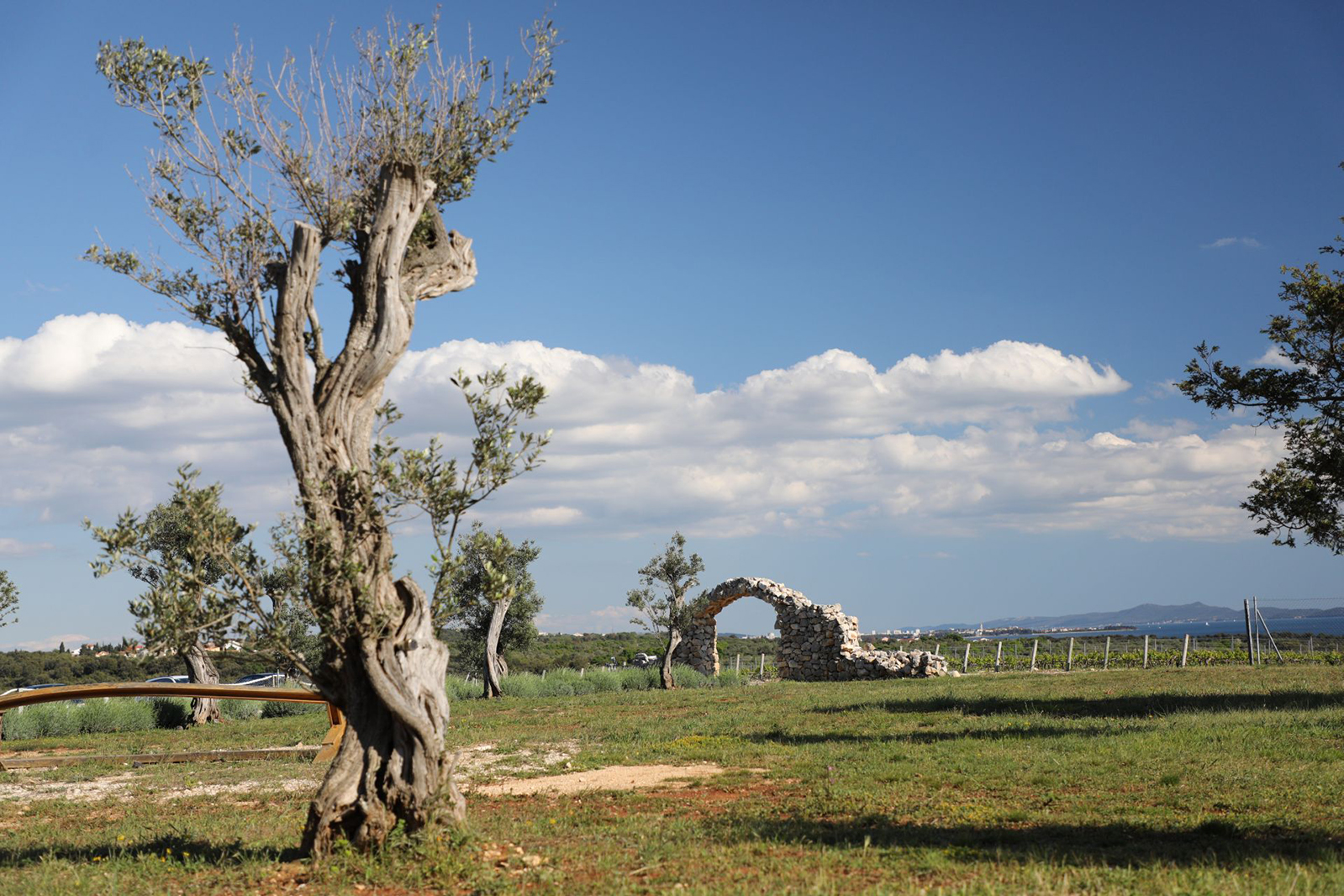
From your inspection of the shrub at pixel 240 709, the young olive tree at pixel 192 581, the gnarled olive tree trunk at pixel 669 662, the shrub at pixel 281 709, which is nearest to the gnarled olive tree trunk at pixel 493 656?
the shrub at pixel 281 709

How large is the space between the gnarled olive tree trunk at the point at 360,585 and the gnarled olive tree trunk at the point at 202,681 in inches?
623

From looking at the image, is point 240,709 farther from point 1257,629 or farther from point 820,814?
point 1257,629

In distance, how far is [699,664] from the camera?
1326 inches

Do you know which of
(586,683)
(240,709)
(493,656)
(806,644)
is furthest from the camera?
(806,644)

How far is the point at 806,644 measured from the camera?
31.7 meters

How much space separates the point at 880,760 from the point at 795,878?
5.34 m

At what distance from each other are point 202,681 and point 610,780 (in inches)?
643

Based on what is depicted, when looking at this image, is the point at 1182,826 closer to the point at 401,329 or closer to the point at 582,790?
the point at 582,790

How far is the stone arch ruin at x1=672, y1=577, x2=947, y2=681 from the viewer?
29.2 meters

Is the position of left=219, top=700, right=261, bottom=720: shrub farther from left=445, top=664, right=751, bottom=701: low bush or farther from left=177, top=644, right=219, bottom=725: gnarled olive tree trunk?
left=445, top=664, right=751, bottom=701: low bush

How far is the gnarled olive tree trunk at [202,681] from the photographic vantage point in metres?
21.4

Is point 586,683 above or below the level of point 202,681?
below

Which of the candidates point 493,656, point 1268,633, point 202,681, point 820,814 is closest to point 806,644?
point 493,656

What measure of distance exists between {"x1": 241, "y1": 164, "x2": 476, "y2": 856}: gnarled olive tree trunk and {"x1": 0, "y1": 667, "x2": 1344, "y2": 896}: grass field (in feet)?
1.12
